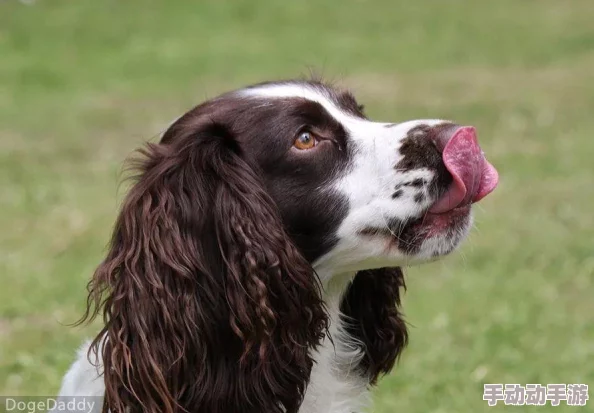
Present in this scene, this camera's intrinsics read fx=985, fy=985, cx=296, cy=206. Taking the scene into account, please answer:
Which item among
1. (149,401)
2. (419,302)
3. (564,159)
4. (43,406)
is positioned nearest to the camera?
(149,401)

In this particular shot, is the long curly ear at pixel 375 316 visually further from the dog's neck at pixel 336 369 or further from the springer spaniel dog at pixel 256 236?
the springer spaniel dog at pixel 256 236

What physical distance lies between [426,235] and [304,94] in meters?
0.71

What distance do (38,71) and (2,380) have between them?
10.2m

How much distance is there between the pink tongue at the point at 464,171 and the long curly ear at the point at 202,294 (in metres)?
0.56

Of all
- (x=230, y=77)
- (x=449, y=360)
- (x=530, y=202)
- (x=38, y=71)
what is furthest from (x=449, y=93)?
(x=449, y=360)

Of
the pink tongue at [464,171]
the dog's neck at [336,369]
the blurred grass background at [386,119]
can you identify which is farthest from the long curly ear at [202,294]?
the blurred grass background at [386,119]

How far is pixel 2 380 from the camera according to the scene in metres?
5.76

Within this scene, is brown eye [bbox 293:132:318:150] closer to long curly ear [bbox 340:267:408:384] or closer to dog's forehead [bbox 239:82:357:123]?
dog's forehead [bbox 239:82:357:123]

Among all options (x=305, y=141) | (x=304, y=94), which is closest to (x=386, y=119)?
(x=304, y=94)

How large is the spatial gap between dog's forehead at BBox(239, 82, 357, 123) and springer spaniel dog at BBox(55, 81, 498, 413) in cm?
1

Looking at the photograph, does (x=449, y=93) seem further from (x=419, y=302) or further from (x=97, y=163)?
(x=419, y=302)

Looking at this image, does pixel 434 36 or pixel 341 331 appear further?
pixel 434 36

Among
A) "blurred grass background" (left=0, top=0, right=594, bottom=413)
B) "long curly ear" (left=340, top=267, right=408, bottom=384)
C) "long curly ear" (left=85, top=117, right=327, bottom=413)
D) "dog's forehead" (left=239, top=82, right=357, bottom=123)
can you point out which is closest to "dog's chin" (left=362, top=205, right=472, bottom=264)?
"long curly ear" (left=85, top=117, right=327, bottom=413)

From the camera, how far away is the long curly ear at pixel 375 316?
412 cm
